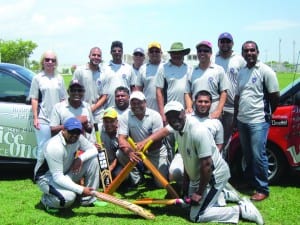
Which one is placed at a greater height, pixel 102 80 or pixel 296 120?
pixel 102 80

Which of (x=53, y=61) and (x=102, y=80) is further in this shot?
(x=102, y=80)

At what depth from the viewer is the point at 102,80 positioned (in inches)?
262

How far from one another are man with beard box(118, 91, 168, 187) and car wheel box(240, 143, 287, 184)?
1430 mm

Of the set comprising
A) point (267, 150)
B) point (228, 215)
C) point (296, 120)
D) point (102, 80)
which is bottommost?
point (228, 215)

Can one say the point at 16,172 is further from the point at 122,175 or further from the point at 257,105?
the point at 257,105

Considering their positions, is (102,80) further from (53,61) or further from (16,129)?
(16,129)

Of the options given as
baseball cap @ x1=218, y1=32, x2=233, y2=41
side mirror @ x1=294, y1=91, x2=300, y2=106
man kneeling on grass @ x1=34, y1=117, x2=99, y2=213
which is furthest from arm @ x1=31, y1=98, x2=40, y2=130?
side mirror @ x1=294, y1=91, x2=300, y2=106

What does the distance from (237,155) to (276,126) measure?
701 mm

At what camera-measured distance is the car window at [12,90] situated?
6.38 meters

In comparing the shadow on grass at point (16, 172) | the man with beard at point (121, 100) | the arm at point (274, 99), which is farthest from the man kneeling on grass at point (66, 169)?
the arm at point (274, 99)

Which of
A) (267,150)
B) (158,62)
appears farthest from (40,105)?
(267,150)

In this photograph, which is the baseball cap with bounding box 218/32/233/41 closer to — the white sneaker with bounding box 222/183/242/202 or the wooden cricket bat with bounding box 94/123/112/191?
the white sneaker with bounding box 222/183/242/202

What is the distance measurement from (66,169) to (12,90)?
1.77 metres

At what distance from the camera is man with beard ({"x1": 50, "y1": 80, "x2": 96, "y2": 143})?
5.78 meters
